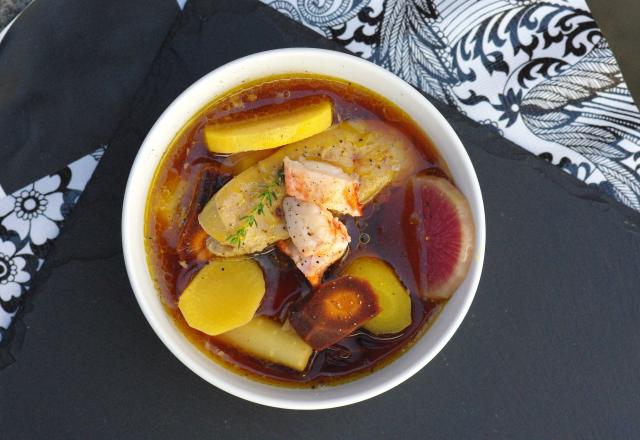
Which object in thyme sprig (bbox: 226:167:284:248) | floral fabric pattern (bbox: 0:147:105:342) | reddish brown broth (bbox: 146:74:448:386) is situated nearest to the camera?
thyme sprig (bbox: 226:167:284:248)

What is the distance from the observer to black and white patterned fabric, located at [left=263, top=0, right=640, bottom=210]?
1.77 meters

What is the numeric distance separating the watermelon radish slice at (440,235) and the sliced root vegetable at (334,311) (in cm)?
16

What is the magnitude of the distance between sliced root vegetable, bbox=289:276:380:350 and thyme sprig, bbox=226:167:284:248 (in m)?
0.22

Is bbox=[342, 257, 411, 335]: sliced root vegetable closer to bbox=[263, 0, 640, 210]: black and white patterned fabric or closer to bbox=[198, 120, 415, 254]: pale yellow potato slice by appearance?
bbox=[198, 120, 415, 254]: pale yellow potato slice

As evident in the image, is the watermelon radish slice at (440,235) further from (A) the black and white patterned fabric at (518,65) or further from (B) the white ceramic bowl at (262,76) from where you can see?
(A) the black and white patterned fabric at (518,65)

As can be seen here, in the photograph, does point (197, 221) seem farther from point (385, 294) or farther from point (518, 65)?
point (518, 65)

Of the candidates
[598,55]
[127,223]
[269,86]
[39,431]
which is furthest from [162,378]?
[598,55]

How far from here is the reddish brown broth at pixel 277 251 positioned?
1578mm

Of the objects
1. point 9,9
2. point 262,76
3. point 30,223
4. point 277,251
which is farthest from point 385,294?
point 9,9

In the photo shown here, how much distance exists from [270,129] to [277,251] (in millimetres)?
308

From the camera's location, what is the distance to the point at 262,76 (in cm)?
158

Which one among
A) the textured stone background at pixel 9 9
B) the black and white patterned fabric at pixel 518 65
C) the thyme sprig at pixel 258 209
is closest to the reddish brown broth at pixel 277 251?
the thyme sprig at pixel 258 209

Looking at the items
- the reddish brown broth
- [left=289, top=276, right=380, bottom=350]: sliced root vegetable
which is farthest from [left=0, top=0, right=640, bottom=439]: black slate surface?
[left=289, top=276, right=380, bottom=350]: sliced root vegetable

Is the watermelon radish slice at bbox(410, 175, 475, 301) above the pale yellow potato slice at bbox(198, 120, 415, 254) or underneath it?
underneath
